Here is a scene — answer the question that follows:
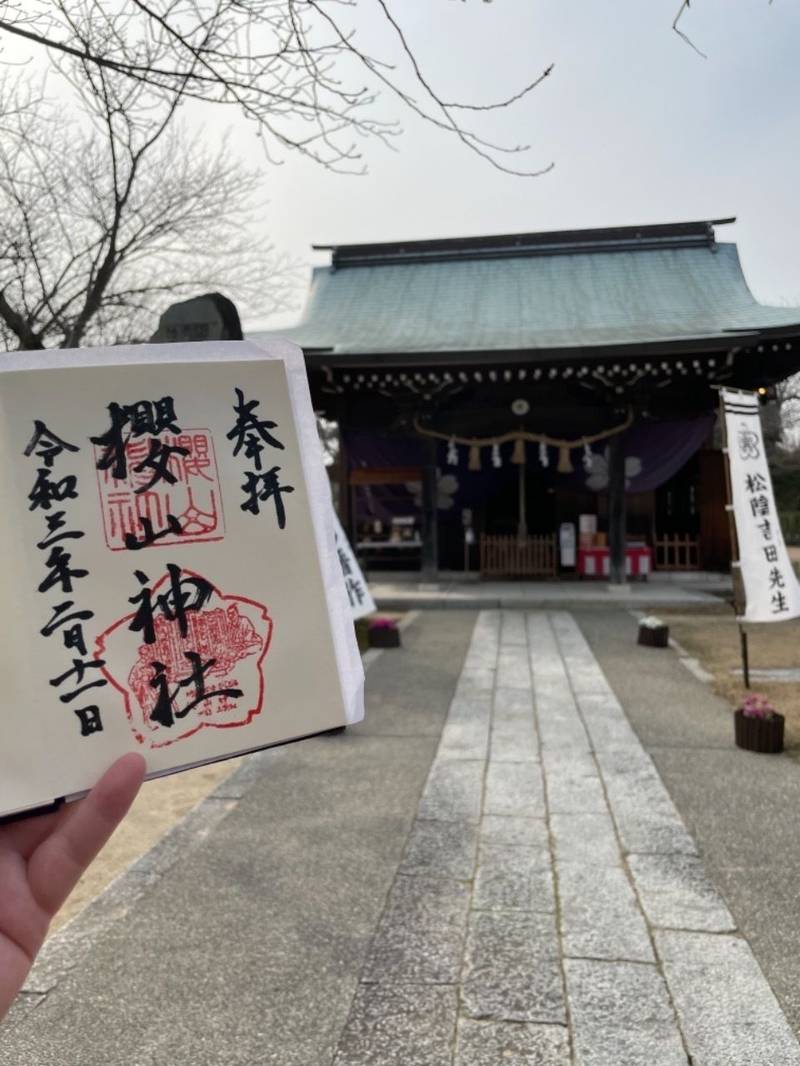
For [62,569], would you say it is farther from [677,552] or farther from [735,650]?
[677,552]

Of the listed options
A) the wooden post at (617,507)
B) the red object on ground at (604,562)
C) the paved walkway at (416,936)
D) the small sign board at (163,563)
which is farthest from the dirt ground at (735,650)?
the small sign board at (163,563)

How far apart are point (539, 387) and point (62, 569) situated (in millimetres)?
11520

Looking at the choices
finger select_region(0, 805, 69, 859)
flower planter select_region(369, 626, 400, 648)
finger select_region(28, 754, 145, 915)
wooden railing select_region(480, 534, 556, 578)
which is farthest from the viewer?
wooden railing select_region(480, 534, 556, 578)

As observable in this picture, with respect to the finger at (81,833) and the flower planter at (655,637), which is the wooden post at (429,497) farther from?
the finger at (81,833)

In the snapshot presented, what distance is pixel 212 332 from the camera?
102 inches

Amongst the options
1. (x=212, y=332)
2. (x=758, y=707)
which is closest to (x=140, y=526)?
(x=212, y=332)

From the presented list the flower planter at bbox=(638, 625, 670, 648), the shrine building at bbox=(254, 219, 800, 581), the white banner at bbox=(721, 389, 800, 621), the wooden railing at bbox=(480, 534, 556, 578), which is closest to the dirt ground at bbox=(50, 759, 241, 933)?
the white banner at bbox=(721, 389, 800, 621)

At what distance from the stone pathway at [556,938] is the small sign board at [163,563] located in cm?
161

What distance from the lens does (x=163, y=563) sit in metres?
0.96

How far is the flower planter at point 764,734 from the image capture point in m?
4.43

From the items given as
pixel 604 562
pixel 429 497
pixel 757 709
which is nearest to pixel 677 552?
pixel 604 562

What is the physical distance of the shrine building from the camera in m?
10.9

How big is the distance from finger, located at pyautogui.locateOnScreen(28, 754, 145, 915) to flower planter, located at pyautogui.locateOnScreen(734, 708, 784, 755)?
442 cm

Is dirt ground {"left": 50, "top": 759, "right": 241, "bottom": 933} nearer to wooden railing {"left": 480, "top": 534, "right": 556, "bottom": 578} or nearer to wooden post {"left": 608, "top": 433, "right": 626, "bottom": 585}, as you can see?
wooden post {"left": 608, "top": 433, "right": 626, "bottom": 585}
